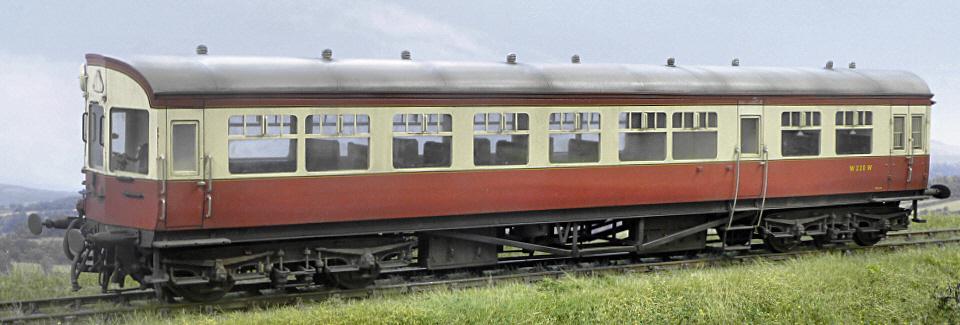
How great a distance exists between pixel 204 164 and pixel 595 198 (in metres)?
5.98

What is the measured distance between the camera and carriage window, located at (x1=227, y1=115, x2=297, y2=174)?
46.8 ft

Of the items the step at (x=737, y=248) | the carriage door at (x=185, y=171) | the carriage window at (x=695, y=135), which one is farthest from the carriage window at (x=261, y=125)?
the step at (x=737, y=248)

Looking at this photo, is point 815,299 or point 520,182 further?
point 520,182

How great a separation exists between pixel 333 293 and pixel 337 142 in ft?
6.87

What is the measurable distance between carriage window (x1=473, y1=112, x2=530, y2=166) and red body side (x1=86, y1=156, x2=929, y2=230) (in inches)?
7.7

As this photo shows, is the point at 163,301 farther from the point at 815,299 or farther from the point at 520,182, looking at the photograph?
the point at 815,299

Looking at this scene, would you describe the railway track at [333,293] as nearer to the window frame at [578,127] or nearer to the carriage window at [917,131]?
the window frame at [578,127]

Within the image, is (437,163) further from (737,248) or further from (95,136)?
(737,248)

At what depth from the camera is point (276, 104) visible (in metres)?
14.4

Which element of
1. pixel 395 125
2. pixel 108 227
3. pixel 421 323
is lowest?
pixel 421 323

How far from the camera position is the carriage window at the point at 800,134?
62.1 ft

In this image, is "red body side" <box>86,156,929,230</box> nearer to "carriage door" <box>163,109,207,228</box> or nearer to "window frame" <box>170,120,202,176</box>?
"carriage door" <box>163,109,207,228</box>

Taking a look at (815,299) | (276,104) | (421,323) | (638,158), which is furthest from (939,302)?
(276,104)

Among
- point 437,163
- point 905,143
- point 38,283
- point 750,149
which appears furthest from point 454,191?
point 905,143
